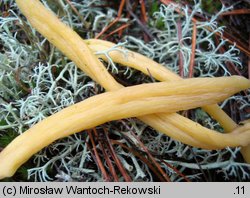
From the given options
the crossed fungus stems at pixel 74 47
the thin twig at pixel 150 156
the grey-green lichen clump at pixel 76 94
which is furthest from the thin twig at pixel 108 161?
the crossed fungus stems at pixel 74 47

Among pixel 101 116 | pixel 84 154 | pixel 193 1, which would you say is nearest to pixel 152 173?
pixel 84 154

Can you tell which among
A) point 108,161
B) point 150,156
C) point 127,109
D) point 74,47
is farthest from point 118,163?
point 74,47

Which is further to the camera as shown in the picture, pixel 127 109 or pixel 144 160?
pixel 144 160

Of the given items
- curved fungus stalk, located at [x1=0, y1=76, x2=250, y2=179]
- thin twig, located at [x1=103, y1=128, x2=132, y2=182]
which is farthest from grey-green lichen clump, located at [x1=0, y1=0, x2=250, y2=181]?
curved fungus stalk, located at [x1=0, y1=76, x2=250, y2=179]

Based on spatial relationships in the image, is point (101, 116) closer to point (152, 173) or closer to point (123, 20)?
point (152, 173)

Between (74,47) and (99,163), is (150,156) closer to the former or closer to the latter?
(99,163)

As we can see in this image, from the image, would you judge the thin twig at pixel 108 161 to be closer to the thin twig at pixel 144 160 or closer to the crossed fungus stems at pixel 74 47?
the thin twig at pixel 144 160
